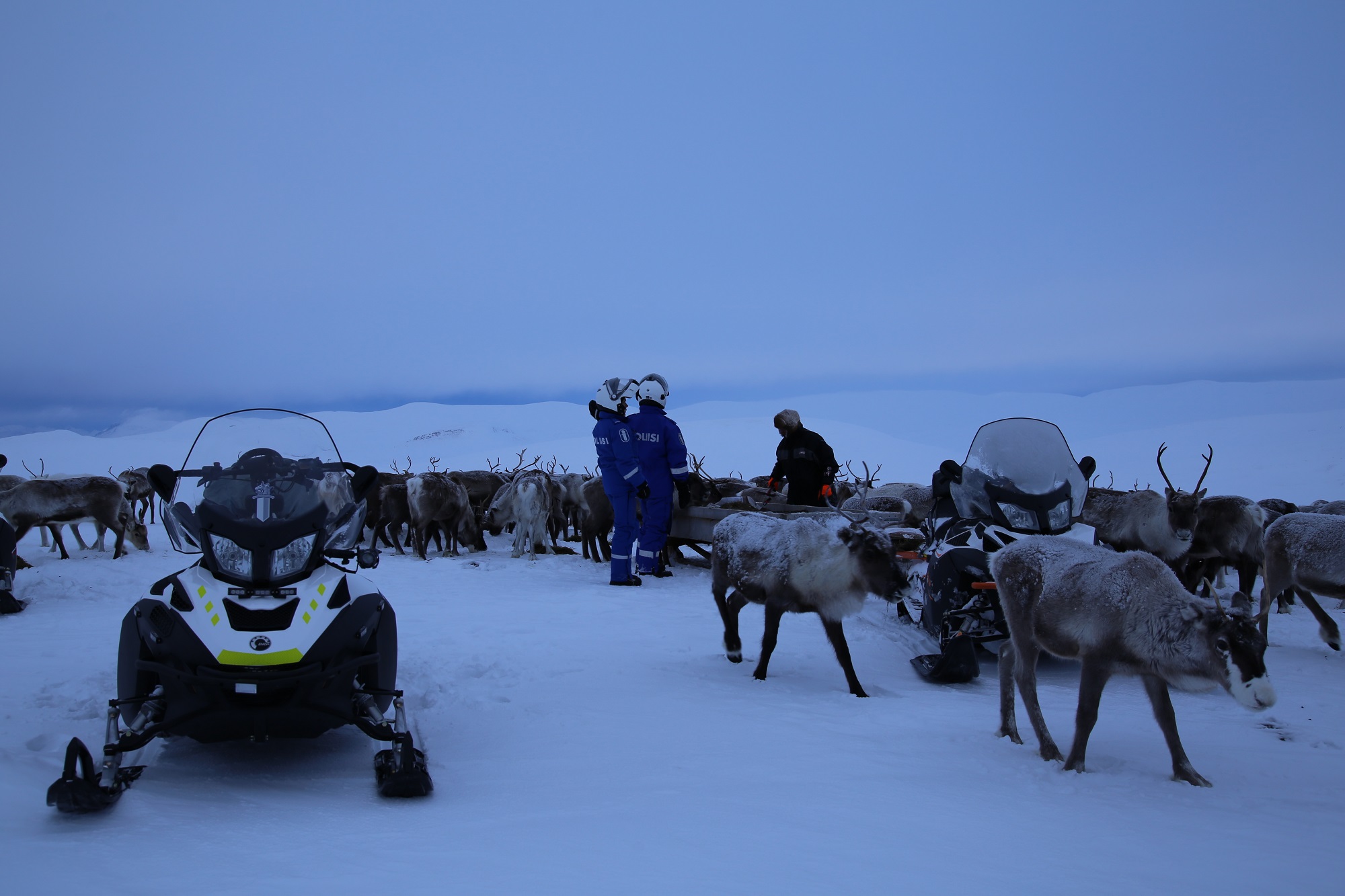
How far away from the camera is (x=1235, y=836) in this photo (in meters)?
3.59

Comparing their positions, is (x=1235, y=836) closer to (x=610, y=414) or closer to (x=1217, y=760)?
(x=1217, y=760)

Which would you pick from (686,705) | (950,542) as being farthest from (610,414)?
(686,705)

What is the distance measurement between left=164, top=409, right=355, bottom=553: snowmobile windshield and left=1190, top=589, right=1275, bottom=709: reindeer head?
4187 mm

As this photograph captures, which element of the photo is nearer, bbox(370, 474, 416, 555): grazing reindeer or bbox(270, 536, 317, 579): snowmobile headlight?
bbox(270, 536, 317, 579): snowmobile headlight

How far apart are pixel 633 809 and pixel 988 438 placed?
15.4 feet

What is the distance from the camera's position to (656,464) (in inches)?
455

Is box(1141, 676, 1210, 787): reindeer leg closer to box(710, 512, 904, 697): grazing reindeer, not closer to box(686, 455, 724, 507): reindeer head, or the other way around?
box(710, 512, 904, 697): grazing reindeer

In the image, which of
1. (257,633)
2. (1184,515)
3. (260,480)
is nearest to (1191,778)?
(257,633)

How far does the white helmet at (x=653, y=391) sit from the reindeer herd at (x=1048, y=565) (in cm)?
179

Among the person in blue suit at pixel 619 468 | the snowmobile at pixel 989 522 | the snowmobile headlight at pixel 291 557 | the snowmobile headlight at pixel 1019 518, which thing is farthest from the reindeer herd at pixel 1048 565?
the snowmobile headlight at pixel 291 557

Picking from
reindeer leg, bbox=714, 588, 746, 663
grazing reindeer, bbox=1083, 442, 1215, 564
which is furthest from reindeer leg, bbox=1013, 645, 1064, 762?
grazing reindeer, bbox=1083, 442, 1215, 564

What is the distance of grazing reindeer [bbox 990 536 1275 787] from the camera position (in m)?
4.11

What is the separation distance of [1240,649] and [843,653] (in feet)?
8.75

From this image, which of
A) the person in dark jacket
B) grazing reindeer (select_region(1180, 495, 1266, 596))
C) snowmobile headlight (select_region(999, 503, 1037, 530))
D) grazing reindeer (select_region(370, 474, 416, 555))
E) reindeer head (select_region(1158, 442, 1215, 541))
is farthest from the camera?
grazing reindeer (select_region(370, 474, 416, 555))
